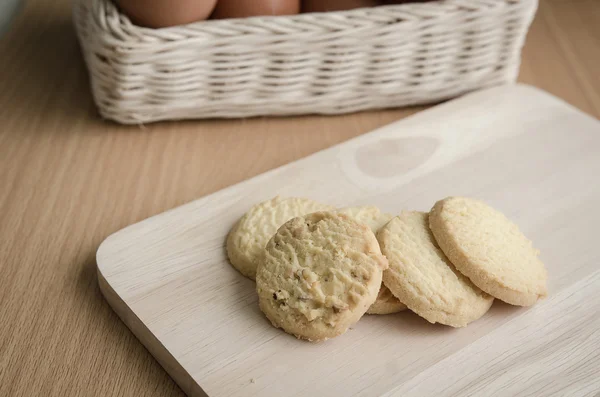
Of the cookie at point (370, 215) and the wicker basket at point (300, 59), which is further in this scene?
the wicker basket at point (300, 59)

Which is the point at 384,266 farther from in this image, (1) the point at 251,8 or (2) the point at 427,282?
(1) the point at 251,8

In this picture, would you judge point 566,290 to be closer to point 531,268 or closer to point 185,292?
point 531,268

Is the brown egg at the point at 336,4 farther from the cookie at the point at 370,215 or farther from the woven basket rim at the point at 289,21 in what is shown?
the cookie at the point at 370,215

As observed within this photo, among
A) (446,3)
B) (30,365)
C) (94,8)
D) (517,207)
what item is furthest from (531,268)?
(94,8)

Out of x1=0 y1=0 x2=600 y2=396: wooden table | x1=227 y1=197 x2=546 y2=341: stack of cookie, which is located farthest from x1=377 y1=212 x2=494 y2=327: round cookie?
x1=0 y1=0 x2=600 y2=396: wooden table

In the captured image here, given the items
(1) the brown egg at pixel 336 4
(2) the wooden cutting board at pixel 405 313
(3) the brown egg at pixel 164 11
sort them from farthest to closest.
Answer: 1. (1) the brown egg at pixel 336 4
2. (3) the brown egg at pixel 164 11
3. (2) the wooden cutting board at pixel 405 313

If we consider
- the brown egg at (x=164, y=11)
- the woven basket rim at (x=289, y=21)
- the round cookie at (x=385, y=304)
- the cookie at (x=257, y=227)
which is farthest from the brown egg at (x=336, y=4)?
the round cookie at (x=385, y=304)

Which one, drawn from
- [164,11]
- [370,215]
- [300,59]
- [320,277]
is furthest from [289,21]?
[320,277]
